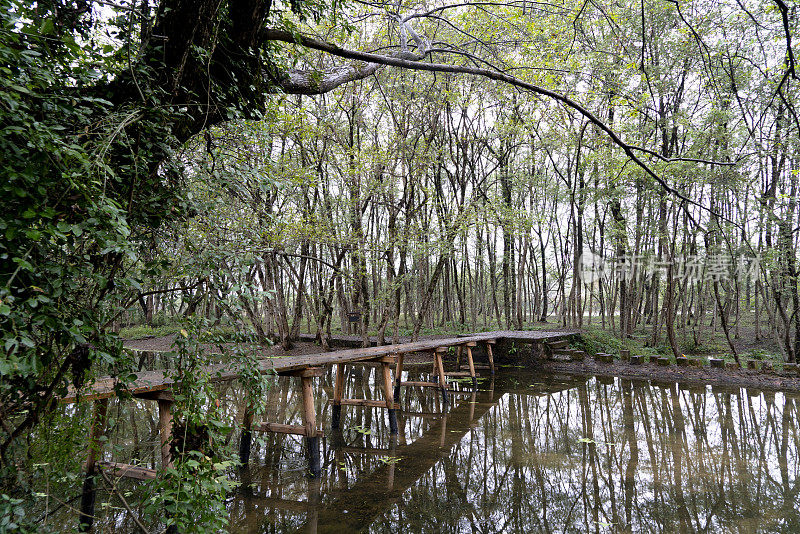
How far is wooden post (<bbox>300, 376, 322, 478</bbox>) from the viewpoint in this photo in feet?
14.7

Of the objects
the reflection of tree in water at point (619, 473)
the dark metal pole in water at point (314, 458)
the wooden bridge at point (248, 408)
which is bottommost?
the reflection of tree in water at point (619, 473)

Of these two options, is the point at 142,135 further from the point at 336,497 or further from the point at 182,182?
the point at 336,497

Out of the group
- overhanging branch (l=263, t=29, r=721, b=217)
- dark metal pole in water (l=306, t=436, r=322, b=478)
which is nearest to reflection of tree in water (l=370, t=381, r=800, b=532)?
dark metal pole in water (l=306, t=436, r=322, b=478)

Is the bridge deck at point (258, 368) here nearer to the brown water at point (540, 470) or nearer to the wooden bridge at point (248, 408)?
the wooden bridge at point (248, 408)

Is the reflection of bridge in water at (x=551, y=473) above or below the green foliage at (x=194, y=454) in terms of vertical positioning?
below

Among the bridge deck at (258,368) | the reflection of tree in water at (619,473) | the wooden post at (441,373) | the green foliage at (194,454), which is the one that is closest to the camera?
the green foliage at (194,454)

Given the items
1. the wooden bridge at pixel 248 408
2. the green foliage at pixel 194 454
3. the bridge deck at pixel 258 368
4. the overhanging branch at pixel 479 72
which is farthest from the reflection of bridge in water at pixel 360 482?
the overhanging branch at pixel 479 72

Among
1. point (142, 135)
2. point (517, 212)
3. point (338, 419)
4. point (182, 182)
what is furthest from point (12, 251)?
point (517, 212)

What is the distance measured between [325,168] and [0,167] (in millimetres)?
11511

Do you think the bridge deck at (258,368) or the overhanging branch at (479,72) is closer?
the overhanging branch at (479,72)

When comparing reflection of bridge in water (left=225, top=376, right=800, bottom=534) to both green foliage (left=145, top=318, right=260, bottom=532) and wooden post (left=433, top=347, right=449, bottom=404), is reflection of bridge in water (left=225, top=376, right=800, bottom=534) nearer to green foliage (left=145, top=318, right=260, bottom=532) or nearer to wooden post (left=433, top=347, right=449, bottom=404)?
wooden post (left=433, top=347, right=449, bottom=404)

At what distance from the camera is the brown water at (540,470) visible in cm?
348

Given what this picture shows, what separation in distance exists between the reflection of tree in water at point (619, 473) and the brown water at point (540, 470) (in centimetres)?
2

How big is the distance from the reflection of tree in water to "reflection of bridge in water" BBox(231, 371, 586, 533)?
0.56 ft
